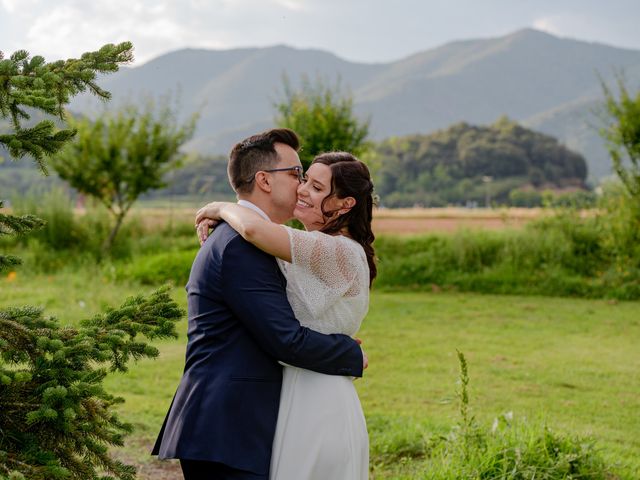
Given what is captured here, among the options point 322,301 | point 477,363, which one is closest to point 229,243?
point 322,301

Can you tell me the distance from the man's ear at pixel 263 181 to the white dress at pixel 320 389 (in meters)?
0.32

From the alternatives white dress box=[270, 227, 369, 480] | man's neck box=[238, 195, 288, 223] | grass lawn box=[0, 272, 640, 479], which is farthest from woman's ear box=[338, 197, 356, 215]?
grass lawn box=[0, 272, 640, 479]

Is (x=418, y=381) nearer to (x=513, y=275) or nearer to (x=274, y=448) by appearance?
(x=274, y=448)

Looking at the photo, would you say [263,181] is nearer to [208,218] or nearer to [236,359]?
[208,218]

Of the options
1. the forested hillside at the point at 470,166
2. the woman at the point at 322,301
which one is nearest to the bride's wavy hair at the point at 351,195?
the woman at the point at 322,301

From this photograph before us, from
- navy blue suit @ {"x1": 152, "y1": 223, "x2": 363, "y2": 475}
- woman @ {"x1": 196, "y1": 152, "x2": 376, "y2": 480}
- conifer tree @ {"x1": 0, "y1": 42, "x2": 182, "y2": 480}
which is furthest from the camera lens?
woman @ {"x1": 196, "y1": 152, "x2": 376, "y2": 480}

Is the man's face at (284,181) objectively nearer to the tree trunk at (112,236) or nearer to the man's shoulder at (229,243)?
the man's shoulder at (229,243)

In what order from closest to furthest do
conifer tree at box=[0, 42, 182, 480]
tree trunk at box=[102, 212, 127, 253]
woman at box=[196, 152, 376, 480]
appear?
conifer tree at box=[0, 42, 182, 480]
woman at box=[196, 152, 376, 480]
tree trunk at box=[102, 212, 127, 253]

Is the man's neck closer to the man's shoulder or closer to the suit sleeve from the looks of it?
the man's shoulder

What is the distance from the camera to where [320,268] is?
3.19m

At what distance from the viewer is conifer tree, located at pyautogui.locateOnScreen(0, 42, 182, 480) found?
2.90 meters

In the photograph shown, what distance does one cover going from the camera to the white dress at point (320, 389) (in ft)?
10.2

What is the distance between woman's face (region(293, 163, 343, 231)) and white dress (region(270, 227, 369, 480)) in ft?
0.56

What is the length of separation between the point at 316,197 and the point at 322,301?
49cm
